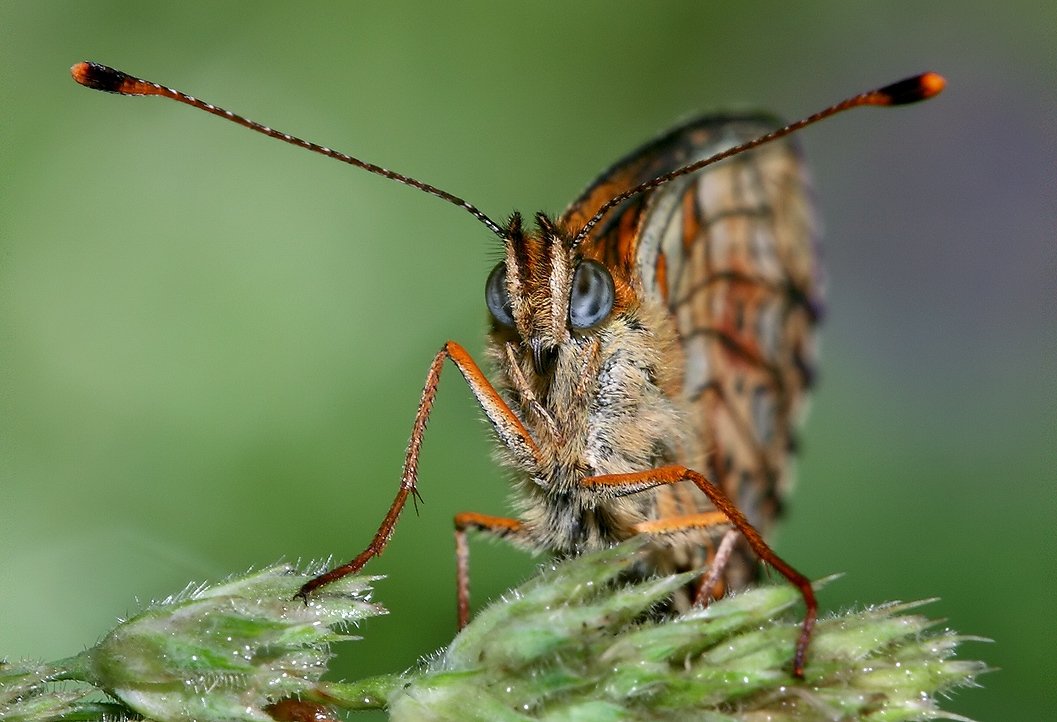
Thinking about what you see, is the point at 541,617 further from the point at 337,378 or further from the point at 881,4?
the point at 881,4

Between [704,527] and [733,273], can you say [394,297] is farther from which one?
[704,527]

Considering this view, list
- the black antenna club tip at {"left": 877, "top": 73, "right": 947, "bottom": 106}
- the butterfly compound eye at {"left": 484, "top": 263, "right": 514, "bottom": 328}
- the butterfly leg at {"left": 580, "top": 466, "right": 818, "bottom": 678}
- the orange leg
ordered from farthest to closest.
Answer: the orange leg, the butterfly compound eye at {"left": 484, "top": 263, "right": 514, "bottom": 328}, the black antenna club tip at {"left": 877, "top": 73, "right": 947, "bottom": 106}, the butterfly leg at {"left": 580, "top": 466, "right": 818, "bottom": 678}

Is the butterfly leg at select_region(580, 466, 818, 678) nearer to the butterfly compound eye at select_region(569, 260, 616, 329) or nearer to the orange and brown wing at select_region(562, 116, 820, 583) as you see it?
the butterfly compound eye at select_region(569, 260, 616, 329)

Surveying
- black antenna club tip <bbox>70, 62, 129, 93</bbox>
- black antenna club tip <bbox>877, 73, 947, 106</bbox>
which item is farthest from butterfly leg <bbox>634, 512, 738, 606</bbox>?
black antenna club tip <bbox>70, 62, 129, 93</bbox>

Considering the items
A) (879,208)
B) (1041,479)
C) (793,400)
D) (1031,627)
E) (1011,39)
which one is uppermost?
(1011,39)

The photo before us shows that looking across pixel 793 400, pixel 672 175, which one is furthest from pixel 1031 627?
pixel 672 175

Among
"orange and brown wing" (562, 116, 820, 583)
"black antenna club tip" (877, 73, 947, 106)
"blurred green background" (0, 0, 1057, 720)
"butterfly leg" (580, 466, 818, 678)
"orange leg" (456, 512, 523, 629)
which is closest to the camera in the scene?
"butterfly leg" (580, 466, 818, 678)

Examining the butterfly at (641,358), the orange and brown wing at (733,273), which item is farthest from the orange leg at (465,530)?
the orange and brown wing at (733,273)
